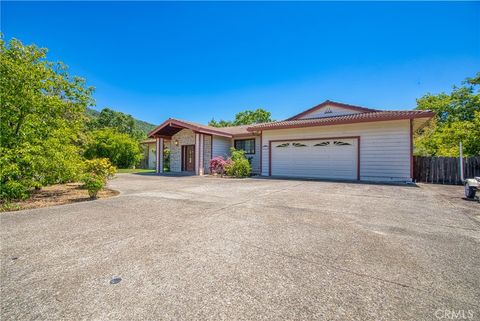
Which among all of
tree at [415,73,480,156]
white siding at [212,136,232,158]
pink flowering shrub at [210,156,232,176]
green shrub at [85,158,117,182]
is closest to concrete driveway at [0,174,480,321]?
green shrub at [85,158,117,182]

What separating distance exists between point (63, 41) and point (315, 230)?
14.2 metres

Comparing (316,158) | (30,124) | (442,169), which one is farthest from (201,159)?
(442,169)

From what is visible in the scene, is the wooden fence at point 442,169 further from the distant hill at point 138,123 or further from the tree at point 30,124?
the distant hill at point 138,123

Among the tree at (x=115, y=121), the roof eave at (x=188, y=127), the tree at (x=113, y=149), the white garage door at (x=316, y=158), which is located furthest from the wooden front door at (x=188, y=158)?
the tree at (x=115, y=121)

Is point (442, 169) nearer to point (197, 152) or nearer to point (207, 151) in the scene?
point (207, 151)

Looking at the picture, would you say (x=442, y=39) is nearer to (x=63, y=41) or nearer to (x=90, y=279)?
(x=90, y=279)

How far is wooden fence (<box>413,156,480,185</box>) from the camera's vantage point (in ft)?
34.1

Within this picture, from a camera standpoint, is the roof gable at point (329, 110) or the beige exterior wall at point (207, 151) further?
the beige exterior wall at point (207, 151)

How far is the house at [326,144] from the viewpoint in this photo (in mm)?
10367

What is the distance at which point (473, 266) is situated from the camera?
2500 mm

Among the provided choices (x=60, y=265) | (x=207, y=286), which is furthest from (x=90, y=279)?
(x=207, y=286)

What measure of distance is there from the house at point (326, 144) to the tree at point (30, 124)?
8.16m

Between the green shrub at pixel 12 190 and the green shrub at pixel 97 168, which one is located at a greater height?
the green shrub at pixel 97 168

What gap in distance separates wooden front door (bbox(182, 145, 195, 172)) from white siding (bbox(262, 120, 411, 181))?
1028 centimetres
